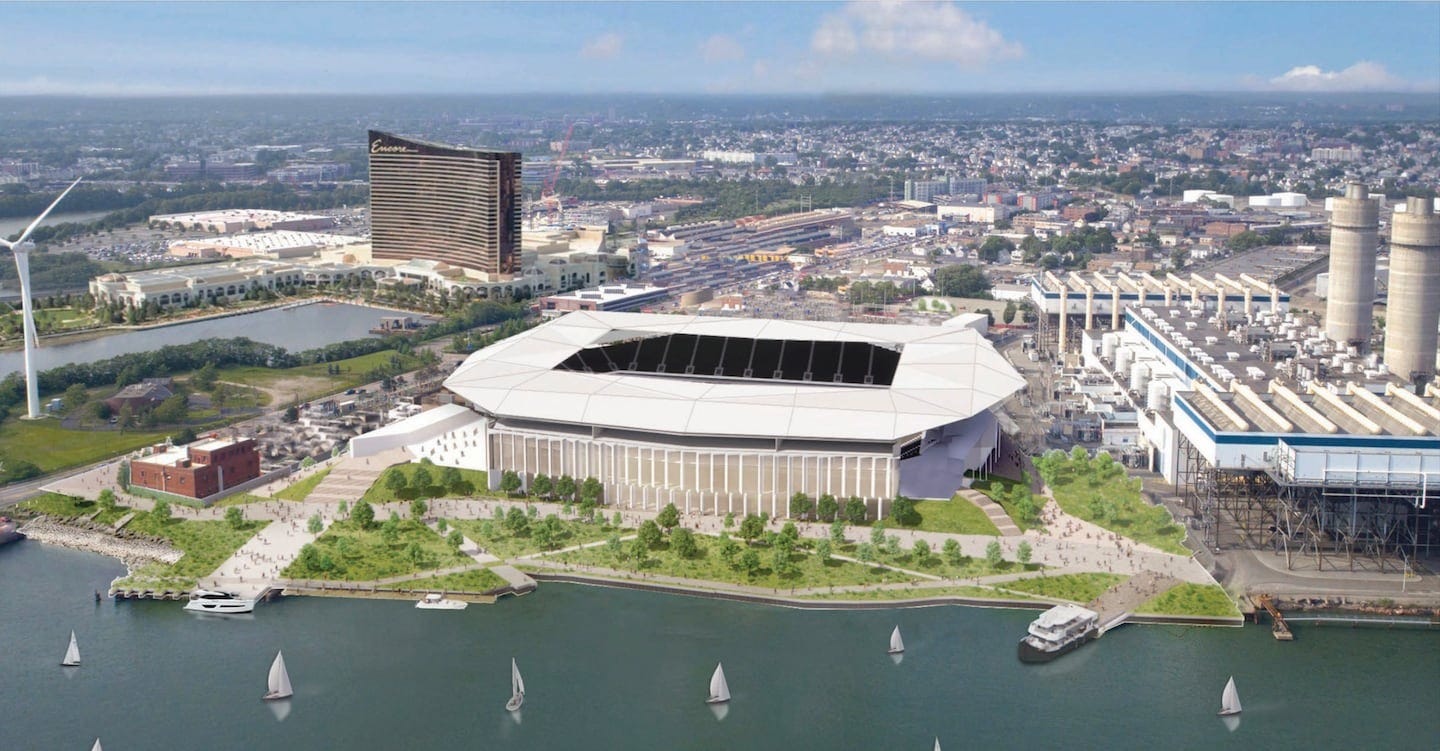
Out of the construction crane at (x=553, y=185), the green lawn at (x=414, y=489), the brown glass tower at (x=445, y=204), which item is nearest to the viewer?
the green lawn at (x=414, y=489)

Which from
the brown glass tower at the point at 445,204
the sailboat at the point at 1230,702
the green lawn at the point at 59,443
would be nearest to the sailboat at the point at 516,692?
the sailboat at the point at 1230,702

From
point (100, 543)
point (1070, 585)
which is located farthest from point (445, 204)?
point (1070, 585)

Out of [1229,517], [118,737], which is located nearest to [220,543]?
[118,737]

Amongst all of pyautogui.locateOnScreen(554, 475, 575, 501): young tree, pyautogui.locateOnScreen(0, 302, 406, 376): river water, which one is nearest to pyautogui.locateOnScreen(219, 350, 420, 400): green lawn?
pyautogui.locateOnScreen(0, 302, 406, 376): river water

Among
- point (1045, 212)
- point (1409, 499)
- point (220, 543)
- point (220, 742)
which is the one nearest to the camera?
point (220, 742)

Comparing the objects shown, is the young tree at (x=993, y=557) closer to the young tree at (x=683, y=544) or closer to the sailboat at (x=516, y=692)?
the young tree at (x=683, y=544)

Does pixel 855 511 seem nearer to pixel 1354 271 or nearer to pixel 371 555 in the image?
pixel 371 555

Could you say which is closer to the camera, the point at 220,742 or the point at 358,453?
the point at 220,742

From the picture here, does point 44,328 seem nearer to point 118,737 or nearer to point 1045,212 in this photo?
point 118,737
